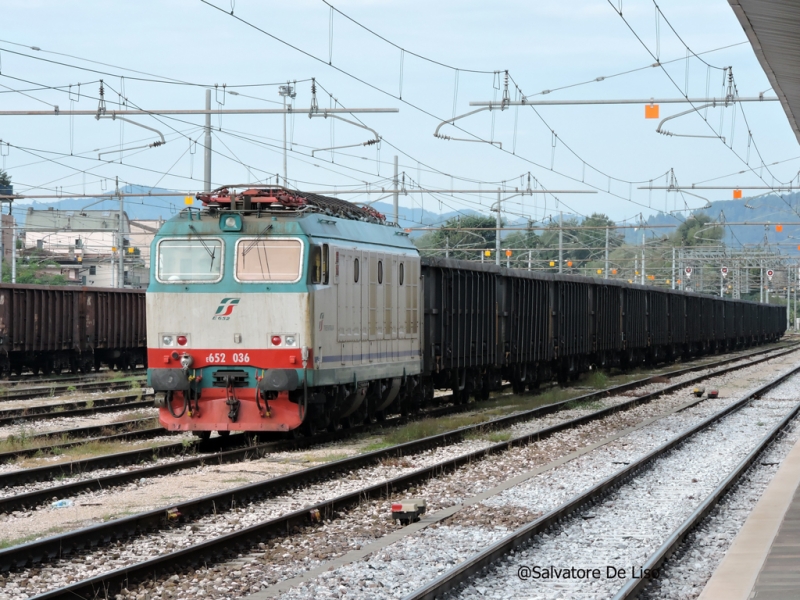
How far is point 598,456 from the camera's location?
15.2 metres

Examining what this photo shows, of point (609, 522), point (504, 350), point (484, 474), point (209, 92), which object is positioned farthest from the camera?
point (209, 92)

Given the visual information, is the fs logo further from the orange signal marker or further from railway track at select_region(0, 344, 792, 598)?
the orange signal marker

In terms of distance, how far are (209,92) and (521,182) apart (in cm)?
1798

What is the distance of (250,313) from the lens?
14812mm

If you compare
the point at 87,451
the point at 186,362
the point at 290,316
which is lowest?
the point at 87,451

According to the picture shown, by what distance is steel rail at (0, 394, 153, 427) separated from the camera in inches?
783

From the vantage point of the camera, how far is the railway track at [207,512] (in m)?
7.75

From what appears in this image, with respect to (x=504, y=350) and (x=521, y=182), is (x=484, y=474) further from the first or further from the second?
(x=521, y=182)

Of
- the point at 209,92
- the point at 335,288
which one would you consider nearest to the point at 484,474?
the point at 335,288

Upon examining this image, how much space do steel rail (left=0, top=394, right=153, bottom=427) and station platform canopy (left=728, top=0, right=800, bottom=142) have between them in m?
13.5

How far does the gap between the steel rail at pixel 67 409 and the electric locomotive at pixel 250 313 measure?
5.88 meters

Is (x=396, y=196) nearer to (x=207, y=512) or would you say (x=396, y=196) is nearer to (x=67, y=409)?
(x=67, y=409)

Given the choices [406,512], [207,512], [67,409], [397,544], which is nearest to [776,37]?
[406,512]

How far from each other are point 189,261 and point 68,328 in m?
20.2
